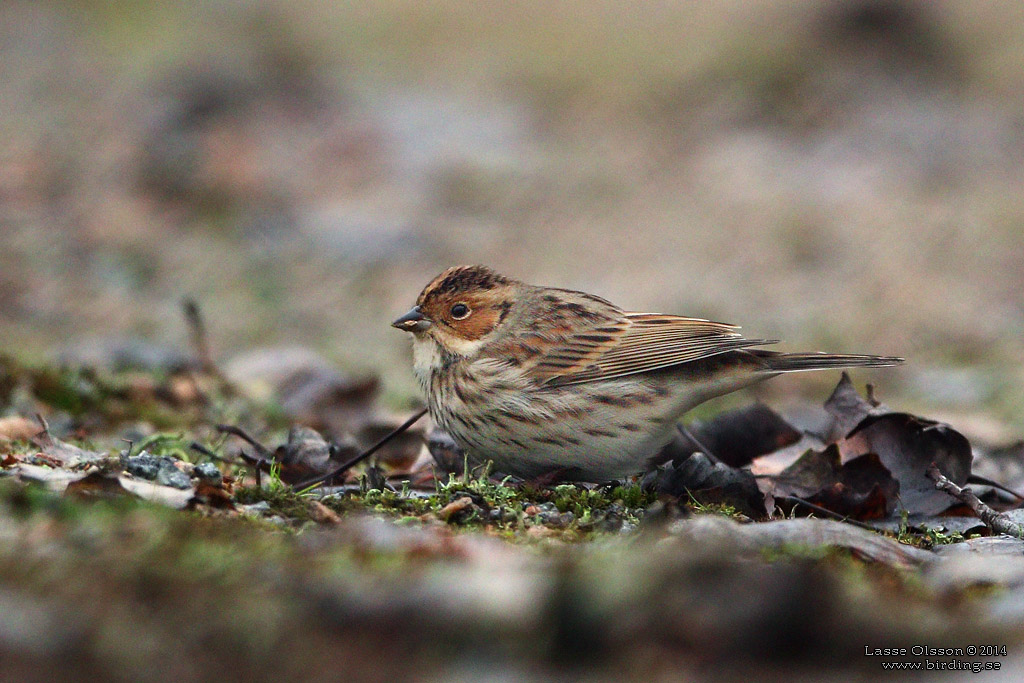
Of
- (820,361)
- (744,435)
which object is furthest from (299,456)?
(820,361)

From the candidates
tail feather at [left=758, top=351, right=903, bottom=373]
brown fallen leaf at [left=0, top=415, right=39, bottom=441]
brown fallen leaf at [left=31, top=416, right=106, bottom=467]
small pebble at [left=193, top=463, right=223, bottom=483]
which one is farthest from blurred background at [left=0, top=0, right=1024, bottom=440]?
small pebble at [left=193, top=463, right=223, bottom=483]

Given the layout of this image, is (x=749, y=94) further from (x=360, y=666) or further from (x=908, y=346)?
(x=360, y=666)

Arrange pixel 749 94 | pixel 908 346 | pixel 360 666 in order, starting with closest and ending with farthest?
1. pixel 360 666
2. pixel 908 346
3. pixel 749 94

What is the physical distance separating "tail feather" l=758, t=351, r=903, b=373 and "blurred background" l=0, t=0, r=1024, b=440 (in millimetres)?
2787

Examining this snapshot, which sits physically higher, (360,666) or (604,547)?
(604,547)

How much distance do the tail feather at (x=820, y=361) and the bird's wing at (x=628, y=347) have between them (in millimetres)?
175

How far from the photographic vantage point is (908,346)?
11.4 metres

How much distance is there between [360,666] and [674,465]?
2.61 metres

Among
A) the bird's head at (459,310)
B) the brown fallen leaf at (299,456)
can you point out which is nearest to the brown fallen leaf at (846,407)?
the bird's head at (459,310)

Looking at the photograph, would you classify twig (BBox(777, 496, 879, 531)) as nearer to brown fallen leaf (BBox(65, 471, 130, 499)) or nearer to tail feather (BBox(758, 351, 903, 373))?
tail feather (BBox(758, 351, 903, 373))

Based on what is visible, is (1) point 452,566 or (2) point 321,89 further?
(2) point 321,89

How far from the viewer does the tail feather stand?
568cm

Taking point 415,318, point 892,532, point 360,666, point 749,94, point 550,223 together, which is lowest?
point 360,666

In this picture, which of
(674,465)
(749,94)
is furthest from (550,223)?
(674,465)
